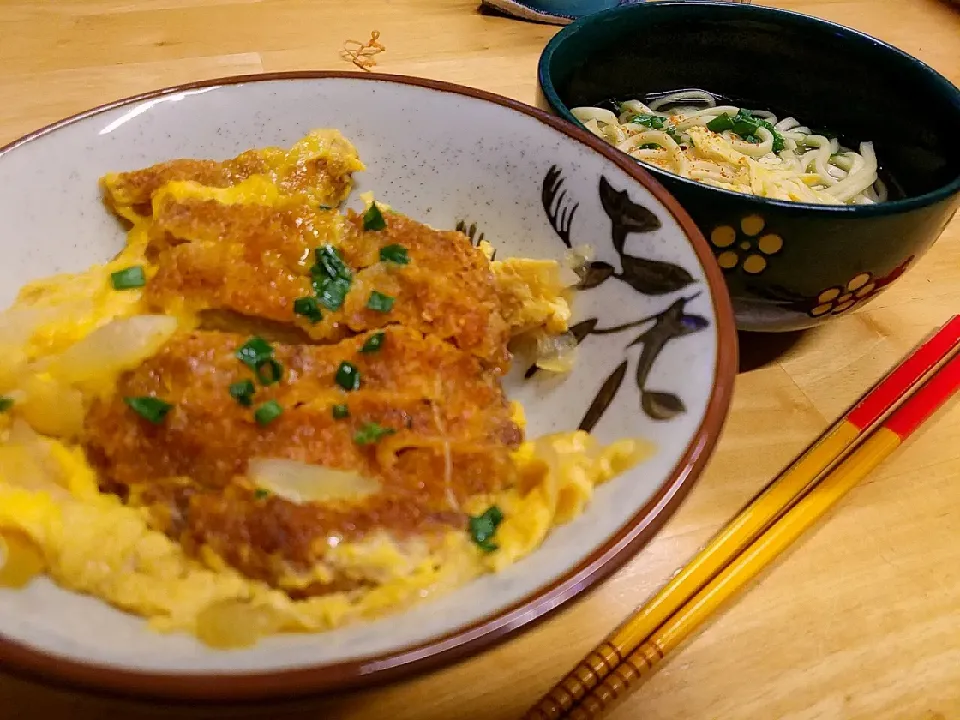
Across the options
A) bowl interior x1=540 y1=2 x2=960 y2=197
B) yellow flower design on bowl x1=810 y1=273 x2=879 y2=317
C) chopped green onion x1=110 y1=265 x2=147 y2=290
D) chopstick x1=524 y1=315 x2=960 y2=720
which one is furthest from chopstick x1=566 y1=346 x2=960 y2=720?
chopped green onion x1=110 y1=265 x2=147 y2=290

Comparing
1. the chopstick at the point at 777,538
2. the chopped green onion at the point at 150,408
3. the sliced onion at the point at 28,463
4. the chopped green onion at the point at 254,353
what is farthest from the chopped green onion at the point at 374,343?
the chopstick at the point at 777,538

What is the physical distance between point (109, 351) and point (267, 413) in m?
0.22

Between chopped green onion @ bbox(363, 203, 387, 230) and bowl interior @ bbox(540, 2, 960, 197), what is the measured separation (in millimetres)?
382

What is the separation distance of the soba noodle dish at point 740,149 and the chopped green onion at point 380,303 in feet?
1.81

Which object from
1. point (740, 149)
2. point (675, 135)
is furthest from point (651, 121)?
point (740, 149)

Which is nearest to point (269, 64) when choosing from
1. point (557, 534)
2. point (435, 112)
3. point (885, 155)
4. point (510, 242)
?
point (435, 112)

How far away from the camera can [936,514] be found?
1069mm

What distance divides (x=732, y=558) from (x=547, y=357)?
0.34 m

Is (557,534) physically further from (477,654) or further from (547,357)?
(547,357)

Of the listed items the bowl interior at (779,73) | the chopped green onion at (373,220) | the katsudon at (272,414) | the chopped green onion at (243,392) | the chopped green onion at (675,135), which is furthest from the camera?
the chopped green onion at (675,135)

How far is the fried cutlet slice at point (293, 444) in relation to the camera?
752 millimetres

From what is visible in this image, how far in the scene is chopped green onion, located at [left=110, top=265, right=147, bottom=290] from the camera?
Answer: 3.19 feet

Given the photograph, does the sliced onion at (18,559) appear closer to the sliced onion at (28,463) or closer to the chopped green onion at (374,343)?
the sliced onion at (28,463)

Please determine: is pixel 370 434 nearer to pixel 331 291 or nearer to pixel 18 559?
pixel 331 291
